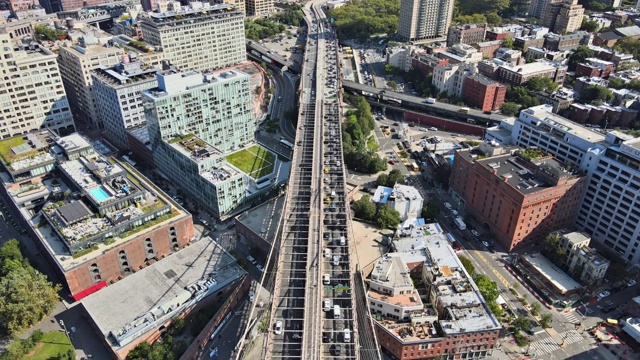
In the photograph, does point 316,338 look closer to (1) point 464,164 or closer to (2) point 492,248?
(2) point 492,248

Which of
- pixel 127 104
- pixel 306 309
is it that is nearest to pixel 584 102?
pixel 306 309

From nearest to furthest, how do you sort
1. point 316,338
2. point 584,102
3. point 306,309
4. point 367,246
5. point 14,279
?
point 316,338 < point 306,309 < point 14,279 < point 367,246 < point 584,102

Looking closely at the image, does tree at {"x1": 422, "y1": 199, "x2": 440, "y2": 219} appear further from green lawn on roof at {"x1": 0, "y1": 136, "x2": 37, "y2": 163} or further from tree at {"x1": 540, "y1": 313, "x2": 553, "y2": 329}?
green lawn on roof at {"x1": 0, "y1": 136, "x2": 37, "y2": 163}

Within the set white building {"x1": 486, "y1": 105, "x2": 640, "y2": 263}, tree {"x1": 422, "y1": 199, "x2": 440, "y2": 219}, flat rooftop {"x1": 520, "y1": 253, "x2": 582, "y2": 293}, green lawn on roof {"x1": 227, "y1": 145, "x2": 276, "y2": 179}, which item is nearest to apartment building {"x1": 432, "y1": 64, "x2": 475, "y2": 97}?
white building {"x1": 486, "y1": 105, "x2": 640, "y2": 263}

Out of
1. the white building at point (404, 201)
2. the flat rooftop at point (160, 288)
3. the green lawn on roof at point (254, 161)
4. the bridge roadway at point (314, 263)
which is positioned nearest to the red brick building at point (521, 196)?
the white building at point (404, 201)

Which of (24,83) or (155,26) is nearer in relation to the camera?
(24,83)

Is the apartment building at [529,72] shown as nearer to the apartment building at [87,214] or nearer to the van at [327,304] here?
the apartment building at [87,214]

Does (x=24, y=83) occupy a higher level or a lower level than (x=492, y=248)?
higher
